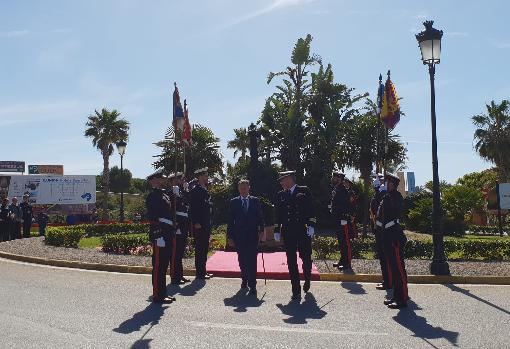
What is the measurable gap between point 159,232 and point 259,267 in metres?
3.62

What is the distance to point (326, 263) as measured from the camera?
37.2 ft

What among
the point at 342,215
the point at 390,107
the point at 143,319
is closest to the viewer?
the point at 143,319

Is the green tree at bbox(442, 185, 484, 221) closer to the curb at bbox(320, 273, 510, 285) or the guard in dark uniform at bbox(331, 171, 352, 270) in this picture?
the guard in dark uniform at bbox(331, 171, 352, 270)

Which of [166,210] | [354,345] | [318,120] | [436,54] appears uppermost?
[318,120]

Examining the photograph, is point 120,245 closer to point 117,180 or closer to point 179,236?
point 179,236

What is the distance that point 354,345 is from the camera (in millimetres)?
5410

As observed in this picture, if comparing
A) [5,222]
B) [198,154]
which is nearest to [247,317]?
[5,222]

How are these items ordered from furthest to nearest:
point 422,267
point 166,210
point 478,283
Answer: point 422,267, point 478,283, point 166,210

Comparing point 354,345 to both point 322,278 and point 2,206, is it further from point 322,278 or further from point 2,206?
point 2,206

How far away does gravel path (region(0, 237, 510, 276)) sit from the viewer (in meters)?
10.2

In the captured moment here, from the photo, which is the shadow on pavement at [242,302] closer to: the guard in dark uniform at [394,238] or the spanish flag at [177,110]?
the guard in dark uniform at [394,238]

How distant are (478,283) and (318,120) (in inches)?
958

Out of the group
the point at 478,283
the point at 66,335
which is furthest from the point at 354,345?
the point at 478,283

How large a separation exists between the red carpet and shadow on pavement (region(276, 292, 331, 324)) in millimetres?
2120
